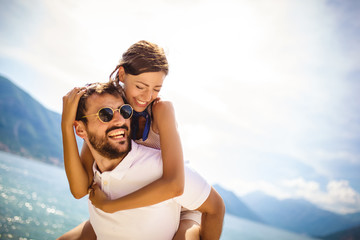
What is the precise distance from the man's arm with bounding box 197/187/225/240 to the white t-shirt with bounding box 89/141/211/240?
0.15 metres

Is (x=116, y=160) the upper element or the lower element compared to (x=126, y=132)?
lower

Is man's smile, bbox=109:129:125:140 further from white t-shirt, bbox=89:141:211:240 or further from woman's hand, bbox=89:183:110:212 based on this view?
woman's hand, bbox=89:183:110:212

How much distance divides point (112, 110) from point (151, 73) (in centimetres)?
87

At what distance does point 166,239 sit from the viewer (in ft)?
8.71

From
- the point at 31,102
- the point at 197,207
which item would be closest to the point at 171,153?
the point at 197,207

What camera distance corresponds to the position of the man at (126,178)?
256 cm

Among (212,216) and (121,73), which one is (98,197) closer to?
(212,216)

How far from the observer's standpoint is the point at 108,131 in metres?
2.78

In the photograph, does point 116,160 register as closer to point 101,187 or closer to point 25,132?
point 101,187

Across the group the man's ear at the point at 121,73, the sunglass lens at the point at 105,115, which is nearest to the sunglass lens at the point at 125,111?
the sunglass lens at the point at 105,115

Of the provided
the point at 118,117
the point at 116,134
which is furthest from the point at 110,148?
the point at 118,117

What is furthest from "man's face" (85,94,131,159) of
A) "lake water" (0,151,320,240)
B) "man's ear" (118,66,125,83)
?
"lake water" (0,151,320,240)

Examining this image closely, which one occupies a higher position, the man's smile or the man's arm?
the man's smile

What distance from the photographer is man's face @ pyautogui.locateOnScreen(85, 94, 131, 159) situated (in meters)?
2.73
